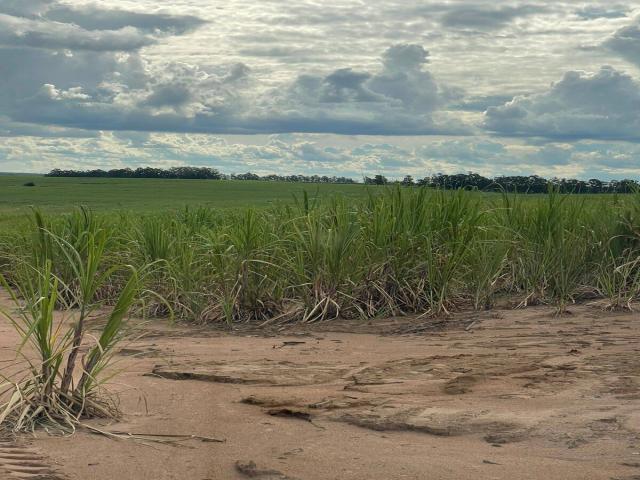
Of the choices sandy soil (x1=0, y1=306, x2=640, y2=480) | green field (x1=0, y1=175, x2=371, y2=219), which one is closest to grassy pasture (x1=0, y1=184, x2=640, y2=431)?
sandy soil (x1=0, y1=306, x2=640, y2=480)

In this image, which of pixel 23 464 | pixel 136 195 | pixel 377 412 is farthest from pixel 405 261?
pixel 136 195

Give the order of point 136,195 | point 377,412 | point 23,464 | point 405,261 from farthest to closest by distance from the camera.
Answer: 1. point 136,195
2. point 405,261
3. point 377,412
4. point 23,464

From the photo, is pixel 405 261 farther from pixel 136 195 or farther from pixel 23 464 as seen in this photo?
pixel 136 195

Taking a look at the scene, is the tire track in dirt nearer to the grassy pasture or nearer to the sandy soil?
the sandy soil

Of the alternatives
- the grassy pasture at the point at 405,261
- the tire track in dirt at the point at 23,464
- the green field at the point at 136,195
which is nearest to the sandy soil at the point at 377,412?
the tire track in dirt at the point at 23,464

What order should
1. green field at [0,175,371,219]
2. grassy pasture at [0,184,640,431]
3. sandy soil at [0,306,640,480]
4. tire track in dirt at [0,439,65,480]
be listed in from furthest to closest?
green field at [0,175,371,219] < grassy pasture at [0,184,640,431] < sandy soil at [0,306,640,480] < tire track in dirt at [0,439,65,480]

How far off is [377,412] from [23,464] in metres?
1.51

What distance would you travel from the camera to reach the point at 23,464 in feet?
10.2

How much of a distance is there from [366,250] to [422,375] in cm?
286

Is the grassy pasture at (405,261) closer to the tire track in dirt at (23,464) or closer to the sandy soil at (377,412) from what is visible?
the sandy soil at (377,412)

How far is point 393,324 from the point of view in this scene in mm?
6887

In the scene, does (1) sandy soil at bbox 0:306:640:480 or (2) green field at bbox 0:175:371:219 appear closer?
(1) sandy soil at bbox 0:306:640:480

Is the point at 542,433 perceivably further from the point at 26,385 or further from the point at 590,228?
the point at 590,228

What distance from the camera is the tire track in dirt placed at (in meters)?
3.00
